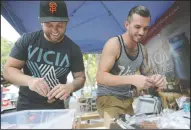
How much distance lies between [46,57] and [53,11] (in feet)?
0.37

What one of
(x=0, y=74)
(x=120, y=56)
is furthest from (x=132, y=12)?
(x=0, y=74)

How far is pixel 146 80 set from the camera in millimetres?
400

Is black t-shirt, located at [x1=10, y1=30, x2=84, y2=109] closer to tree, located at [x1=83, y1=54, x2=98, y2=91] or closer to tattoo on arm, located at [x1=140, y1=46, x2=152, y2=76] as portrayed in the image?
tree, located at [x1=83, y1=54, x2=98, y2=91]

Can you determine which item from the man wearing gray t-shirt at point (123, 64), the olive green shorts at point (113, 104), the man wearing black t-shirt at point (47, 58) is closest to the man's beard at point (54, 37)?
the man wearing black t-shirt at point (47, 58)

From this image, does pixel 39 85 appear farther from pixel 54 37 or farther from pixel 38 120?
pixel 54 37

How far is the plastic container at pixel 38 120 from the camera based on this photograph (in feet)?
1.01

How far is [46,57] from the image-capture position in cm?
51

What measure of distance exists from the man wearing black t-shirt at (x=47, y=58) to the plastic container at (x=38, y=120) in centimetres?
10

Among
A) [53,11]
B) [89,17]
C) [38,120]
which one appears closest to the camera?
[38,120]

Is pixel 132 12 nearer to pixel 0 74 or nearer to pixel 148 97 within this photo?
pixel 148 97

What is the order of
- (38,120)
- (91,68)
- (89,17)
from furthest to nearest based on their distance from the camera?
(89,17) < (91,68) < (38,120)

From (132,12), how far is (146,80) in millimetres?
228

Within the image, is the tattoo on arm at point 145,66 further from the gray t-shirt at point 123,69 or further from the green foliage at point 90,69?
the green foliage at point 90,69

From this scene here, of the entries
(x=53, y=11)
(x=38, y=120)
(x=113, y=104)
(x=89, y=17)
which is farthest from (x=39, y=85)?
(x=89, y=17)
